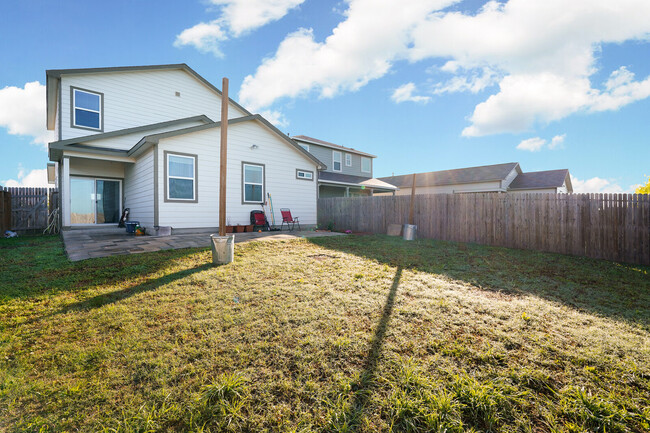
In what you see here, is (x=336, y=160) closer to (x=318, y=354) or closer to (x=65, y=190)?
(x=65, y=190)

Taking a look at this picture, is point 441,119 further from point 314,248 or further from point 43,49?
point 43,49

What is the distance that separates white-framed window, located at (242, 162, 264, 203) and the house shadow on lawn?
4.44 metres

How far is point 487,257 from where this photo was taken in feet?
19.9

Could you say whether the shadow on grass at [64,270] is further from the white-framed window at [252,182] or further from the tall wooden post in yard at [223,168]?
the white-framed window at [252,182]

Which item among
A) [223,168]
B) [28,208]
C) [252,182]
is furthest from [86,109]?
[223,168]

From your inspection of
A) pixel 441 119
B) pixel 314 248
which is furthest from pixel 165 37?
pixel 441 119

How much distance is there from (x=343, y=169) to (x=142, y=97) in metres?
13.1

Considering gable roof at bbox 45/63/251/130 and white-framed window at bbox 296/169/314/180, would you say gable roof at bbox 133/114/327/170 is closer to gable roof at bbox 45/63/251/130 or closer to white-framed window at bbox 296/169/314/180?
white-framed window at bbox 296/169/314/180

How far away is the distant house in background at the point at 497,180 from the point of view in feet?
67.7

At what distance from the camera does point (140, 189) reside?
9.95 meters

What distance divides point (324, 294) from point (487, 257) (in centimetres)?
458

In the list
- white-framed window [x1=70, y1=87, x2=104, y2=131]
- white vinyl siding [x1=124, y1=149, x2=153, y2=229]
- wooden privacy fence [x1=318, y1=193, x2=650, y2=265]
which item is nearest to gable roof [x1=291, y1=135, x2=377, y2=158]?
wooden privacy fence [x1=318, y1=193, x2=650, y2=265]

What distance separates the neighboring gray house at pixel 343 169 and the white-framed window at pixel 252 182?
269 inches

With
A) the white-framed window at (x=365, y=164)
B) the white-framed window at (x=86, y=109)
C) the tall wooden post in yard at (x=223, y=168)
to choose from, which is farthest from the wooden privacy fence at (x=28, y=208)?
the white-framed window at (x=365, y=164)
